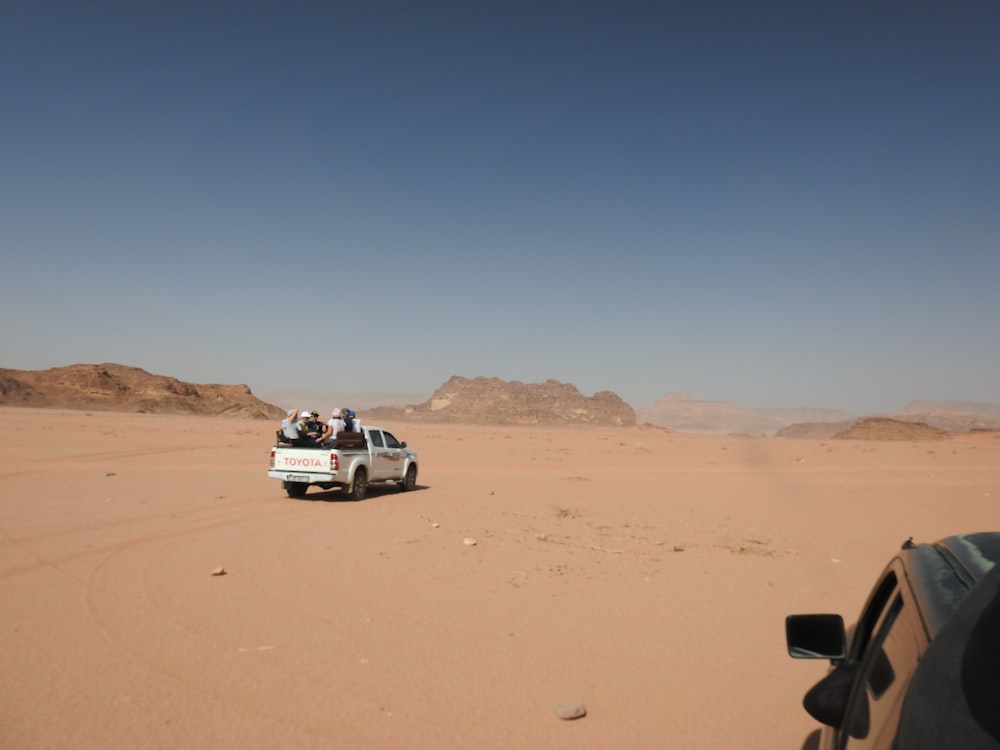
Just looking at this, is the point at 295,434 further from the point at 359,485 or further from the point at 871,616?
the point at 871,616

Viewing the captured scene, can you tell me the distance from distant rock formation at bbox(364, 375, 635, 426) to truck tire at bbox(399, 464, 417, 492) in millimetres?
116777

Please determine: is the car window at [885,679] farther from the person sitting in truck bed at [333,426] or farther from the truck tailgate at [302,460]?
the person sitting in truck bed at [333,426]

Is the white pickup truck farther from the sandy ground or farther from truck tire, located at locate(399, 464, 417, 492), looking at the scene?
truck tire, located at locate(399, 464, 417, 492)

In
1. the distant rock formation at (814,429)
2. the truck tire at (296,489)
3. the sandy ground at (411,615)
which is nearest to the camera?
the sandy ground at (411,615)

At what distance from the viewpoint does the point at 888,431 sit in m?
75.0

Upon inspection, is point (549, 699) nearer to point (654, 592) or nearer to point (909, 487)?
point (654, 592)

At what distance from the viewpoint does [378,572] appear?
915 cm

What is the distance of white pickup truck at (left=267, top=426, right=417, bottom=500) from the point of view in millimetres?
15797

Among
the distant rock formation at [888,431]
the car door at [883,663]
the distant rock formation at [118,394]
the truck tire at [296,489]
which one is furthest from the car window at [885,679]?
the distant rock formation at [118,394]

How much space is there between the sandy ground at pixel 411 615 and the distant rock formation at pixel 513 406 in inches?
4812

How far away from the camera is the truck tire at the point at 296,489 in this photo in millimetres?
16609

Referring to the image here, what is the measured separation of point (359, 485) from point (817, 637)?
14.8m

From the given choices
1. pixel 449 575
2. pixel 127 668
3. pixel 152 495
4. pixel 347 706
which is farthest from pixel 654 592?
pixel 152 495

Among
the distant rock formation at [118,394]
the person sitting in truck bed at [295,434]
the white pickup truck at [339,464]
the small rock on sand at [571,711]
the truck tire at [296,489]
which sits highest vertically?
the distant rock formation at [118,394]
